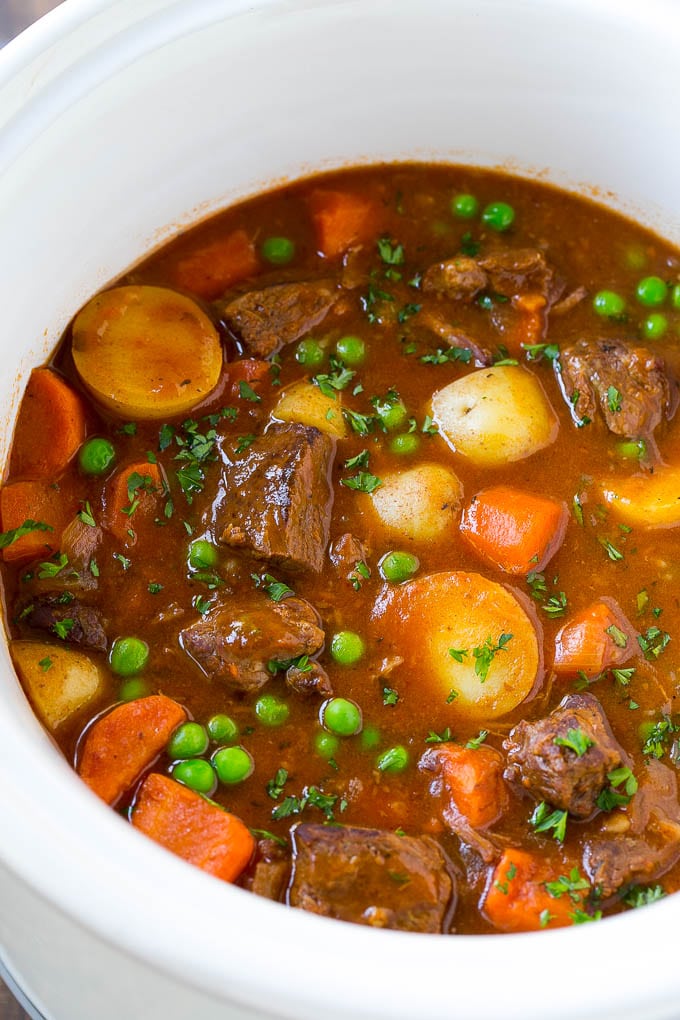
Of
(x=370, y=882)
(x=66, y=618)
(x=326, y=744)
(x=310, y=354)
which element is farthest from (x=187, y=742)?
(x=310, y=354)

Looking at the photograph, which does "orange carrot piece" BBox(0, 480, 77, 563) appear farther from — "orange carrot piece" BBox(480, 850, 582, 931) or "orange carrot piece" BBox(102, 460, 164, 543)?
"orange carrot piece" BBox(480, 850, 582, 931)

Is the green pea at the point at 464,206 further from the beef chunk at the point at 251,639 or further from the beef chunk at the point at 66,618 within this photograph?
the beef chunk at the point at 66,618

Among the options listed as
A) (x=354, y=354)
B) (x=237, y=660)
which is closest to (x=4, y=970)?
(x=237, y=660)

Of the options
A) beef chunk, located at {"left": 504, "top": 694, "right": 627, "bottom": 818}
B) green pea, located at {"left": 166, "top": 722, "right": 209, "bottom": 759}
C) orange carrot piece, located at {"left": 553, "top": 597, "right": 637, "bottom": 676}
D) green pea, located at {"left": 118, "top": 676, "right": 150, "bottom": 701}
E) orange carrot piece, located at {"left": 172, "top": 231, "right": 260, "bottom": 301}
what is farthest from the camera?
orange carrot piece, located at {"left": 172, "top": 231, "right": 260, "bottom": 301}

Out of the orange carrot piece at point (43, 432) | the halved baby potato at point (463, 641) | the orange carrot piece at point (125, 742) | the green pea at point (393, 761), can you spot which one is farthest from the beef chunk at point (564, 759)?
the orange carrot piece at point (43, 432)

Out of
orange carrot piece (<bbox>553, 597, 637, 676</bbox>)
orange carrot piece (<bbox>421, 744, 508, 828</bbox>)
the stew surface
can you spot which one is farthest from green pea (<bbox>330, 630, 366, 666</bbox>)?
orange carrot piece (<bbox>553, 597, 637, 676</bbox>)

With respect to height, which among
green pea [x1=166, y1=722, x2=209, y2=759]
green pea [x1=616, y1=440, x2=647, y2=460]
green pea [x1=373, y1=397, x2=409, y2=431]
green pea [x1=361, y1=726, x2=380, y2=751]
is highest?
green pea [x1=373, y1=397, x2=409, y2=431]

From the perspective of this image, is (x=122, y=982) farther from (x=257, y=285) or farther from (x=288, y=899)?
(x=257, y=285)

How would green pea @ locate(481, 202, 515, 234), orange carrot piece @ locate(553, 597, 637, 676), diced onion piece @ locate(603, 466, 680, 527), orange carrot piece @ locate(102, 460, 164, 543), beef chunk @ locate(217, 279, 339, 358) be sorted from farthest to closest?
green pea @ locate(481, 202, 515, 234) → beef chunk @ locate(217, 279, 339, 358) → diced onion piece @ locate(603, 466, 680, 527) → orange carrot piece @ locate(102, 460, 164, 543) → orange carrot piece @ locate(553, 597, 637, 676)
